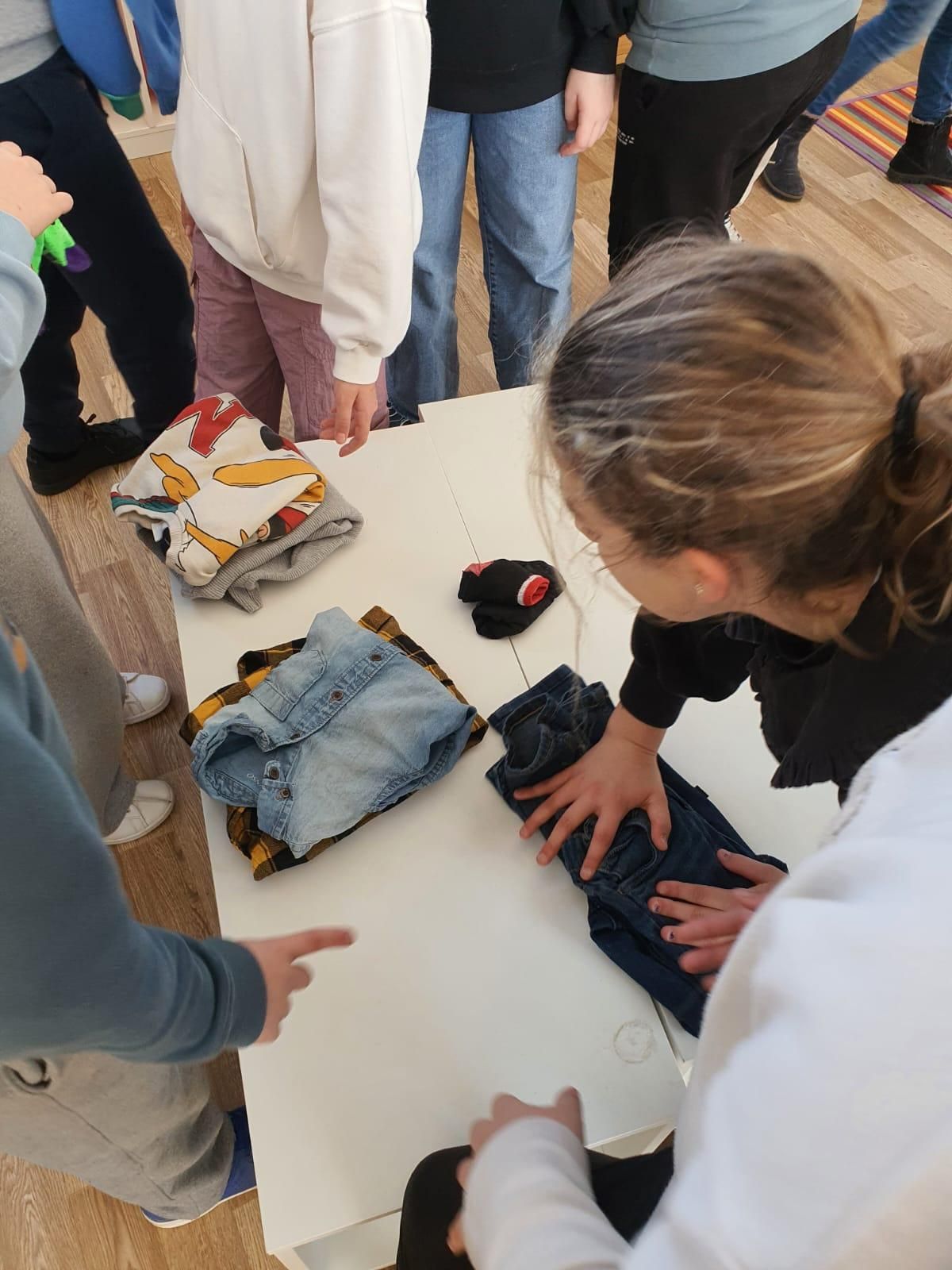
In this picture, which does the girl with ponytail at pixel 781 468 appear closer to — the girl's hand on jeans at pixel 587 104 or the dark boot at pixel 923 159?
the girl's hand on jeans at pixel 587 104

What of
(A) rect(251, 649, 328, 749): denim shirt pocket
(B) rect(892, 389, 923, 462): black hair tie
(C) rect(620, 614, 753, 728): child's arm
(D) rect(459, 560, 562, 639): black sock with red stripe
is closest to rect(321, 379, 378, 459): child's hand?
(D) rect(459, 560, 562, 639): black sock with red stripe

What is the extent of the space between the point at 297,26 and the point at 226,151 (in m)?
0.20

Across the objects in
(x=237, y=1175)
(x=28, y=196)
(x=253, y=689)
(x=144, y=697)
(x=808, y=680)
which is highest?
(x=28, y=196)

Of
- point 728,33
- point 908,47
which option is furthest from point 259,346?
point 908,47

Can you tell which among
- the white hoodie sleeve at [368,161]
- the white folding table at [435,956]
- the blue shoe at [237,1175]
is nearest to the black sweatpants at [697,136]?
the white hoodie sleeve at [368,161]

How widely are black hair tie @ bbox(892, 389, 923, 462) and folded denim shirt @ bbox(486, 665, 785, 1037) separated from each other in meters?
0.42

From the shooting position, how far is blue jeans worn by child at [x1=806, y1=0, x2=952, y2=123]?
2.22 meters

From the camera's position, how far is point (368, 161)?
957mm

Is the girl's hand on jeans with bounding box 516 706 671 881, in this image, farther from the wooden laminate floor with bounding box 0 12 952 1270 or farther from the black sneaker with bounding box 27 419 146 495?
the black sneaker with bounding box 27 419 146 495

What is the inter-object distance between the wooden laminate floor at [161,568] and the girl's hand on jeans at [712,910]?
47 cm

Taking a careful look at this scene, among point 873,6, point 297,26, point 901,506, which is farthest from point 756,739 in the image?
point 873,6

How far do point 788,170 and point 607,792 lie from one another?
2.36 m

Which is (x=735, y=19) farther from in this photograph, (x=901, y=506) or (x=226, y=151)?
(x=901, y=506)

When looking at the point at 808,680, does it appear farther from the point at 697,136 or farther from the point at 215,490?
the point at 697,136
